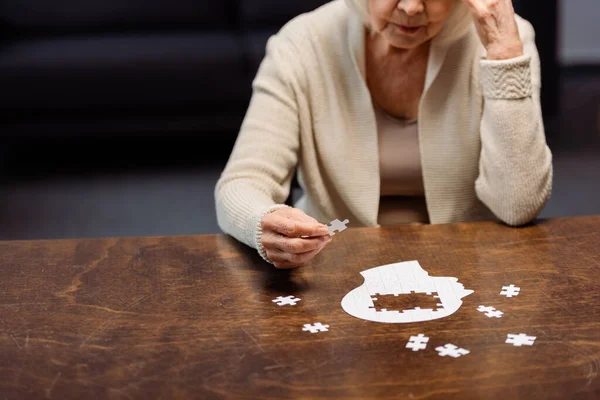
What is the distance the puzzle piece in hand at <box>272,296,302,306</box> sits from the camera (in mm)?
1459

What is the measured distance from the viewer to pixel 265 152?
1971mm

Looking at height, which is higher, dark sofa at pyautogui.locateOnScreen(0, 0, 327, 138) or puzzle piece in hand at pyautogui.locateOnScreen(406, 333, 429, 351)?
puzzle piece in hand at pyautogui.locateOnScreen(406, 333, 429, 351)

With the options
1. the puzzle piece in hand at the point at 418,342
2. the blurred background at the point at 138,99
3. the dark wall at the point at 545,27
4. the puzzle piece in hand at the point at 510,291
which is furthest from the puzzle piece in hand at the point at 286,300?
the dark wall at the point at 545,27

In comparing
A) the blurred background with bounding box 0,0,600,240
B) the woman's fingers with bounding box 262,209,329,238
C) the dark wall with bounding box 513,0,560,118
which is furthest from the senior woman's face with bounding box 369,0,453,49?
the dark wall with bounding box 513,0,560,118

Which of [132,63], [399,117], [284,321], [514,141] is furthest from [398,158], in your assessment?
[132,63]

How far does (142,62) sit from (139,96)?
0.20m

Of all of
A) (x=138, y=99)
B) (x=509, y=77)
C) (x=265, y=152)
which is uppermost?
(x=509, y=77)

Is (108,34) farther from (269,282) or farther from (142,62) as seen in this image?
(269,282)

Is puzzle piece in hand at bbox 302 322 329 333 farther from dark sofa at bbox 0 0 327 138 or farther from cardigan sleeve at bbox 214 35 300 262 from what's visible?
dark sofa at bbox 0 0 327 138

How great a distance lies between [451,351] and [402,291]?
0.24 m

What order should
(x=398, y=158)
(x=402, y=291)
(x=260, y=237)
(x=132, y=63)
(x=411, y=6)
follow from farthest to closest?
1. (x=132, y=63)
2. (x=398, y=158)
3. (x=411, y=6)
4. (x=260, y=237)
5. (x=402, y=291)

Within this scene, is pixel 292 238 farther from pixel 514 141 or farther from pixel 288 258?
pixel 514 141

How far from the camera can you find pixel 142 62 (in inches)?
192

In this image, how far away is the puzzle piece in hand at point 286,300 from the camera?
1459 mm
